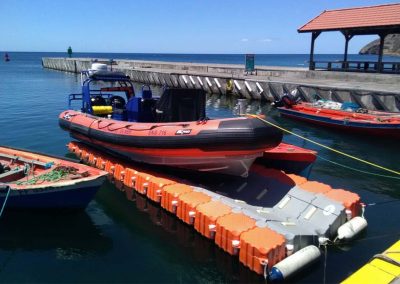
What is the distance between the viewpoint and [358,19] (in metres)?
22.4

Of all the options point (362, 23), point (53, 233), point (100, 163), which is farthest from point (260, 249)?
point (362, 23)

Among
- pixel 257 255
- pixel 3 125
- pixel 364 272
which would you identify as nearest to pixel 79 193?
pixel 257 255

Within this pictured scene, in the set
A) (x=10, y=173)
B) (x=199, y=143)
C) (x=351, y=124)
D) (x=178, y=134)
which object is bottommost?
(x=10, y=173)

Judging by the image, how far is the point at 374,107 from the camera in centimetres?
1656

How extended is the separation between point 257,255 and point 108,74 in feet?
26.4

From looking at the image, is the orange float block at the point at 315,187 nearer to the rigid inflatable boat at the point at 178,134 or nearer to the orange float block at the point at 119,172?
the rigid inflatable boat at the point at 178,134

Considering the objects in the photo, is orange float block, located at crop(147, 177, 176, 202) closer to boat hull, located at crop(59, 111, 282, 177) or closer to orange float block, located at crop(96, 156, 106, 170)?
boat hull, located at crop(59, 111, 282, 177)

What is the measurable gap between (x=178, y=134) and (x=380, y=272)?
4.52 meters

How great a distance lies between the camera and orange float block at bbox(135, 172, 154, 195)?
8250mm

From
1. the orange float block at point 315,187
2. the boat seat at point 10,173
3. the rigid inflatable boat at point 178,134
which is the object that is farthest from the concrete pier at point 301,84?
the boat seat at point 10,173

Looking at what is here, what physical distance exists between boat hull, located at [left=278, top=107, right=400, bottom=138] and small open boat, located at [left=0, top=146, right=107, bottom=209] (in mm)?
10456

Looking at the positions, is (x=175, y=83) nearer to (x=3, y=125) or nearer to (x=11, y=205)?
(x=3, y=125)

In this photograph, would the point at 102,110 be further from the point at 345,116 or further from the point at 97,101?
the point at 345,116

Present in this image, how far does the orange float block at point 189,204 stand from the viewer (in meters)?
6.77
